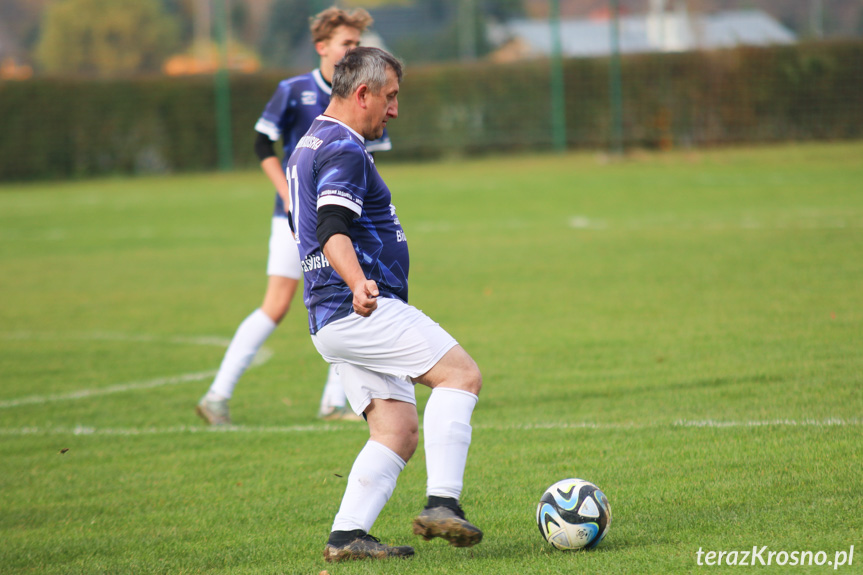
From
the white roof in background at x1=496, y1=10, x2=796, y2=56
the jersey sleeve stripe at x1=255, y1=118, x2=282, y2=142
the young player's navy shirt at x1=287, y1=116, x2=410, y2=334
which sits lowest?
the young player's navy shirt at x1=287, y1=116, x2=410, y2=334

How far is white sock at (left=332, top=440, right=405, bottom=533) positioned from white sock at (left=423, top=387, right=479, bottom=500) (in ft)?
0.64

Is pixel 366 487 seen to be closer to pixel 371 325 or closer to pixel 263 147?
pixel 371 325

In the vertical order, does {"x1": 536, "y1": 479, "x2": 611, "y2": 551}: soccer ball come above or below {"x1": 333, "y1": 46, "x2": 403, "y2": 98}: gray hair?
below

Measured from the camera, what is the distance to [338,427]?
6.08m

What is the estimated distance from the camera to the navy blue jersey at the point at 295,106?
20.8 ft

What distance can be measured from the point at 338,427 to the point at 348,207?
2.74 meters

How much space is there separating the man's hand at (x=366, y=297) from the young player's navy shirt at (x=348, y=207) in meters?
0.26

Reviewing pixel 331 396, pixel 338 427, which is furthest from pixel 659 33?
pixel 338 427

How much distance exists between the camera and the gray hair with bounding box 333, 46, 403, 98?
145 inches

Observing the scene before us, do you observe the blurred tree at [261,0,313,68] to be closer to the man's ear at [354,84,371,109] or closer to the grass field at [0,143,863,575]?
the grass field at [0,143,863,575]

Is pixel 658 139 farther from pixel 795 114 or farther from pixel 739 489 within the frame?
pixel 739 489

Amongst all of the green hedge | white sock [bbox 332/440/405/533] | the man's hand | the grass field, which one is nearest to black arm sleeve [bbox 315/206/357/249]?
the man's hand

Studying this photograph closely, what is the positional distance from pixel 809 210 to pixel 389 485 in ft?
41.6

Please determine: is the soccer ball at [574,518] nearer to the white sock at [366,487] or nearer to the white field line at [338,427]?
the white sock at [366,487]
